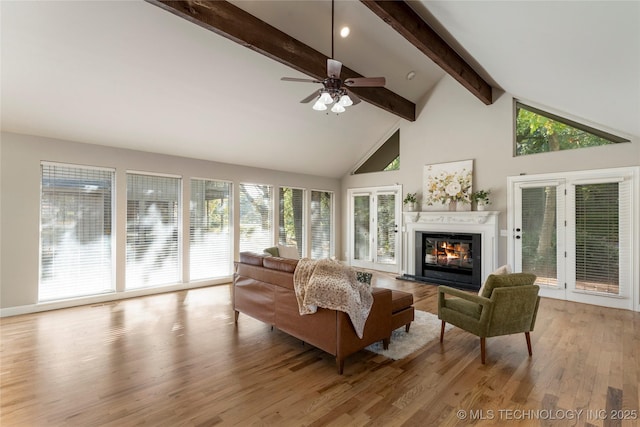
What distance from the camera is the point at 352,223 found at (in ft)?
28.5

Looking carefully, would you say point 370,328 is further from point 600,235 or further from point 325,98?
point 600,235

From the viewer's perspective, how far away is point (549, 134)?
541cm

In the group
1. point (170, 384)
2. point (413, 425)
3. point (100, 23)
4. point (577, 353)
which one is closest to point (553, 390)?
point (577, 353)

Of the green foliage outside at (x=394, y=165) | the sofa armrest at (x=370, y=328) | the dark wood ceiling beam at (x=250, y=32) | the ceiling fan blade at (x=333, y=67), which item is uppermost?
the dark wood ceiling beam at (x=250, y=32)

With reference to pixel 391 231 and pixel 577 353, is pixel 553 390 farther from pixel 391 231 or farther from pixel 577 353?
pixel 391 231

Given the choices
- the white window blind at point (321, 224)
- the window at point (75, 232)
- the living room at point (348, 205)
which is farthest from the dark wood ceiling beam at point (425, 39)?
the window at point (75, 232)

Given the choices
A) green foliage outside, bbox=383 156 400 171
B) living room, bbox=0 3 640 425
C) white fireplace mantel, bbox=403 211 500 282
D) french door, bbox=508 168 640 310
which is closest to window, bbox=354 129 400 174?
green foliage outside, bbox=383 156 400 171

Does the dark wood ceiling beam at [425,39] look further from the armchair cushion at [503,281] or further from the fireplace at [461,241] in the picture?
the armchair cushion at [503,281]

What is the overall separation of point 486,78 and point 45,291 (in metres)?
8.24

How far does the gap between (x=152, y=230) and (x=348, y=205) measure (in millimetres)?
5040

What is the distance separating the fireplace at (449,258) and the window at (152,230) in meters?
5.19

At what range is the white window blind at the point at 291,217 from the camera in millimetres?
7766

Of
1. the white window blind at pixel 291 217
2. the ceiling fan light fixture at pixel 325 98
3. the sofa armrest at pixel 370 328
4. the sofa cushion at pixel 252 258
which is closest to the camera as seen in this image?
the sofa armrest at pixel 370 328

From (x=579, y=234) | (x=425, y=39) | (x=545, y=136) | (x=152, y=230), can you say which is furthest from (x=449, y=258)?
(x=152, y=230)
